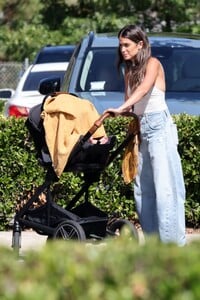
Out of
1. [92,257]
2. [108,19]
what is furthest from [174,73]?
[108,19]

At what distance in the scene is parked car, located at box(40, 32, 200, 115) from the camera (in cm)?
945

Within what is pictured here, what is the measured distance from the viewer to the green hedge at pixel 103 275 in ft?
10.2

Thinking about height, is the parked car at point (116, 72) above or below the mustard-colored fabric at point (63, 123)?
below

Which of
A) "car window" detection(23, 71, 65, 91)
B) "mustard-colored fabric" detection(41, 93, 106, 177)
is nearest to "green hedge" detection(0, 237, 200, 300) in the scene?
"mustard-colored fabric" detection(41, 93, 106, 177)

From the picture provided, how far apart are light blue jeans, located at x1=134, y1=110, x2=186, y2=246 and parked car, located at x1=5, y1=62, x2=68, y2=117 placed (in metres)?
6.01

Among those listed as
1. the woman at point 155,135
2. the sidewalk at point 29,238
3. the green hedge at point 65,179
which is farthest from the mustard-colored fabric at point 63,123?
the green hedge at point 65,179

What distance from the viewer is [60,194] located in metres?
8.91

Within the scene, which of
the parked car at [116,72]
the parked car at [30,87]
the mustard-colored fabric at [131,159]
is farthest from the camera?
the parked car at [30,87]

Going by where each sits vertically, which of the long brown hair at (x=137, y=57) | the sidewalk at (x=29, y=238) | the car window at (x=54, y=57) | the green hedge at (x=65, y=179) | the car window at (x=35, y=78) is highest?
the long brown hair at (x=137, y=57)

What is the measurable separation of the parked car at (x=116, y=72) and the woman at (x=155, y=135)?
2.16 m

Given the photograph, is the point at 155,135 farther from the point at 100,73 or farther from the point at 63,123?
the point at 100,73

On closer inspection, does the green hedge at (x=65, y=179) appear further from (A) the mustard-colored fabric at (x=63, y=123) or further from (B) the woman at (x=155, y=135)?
(A) the mustard-colored fabric at (x=63, y=123)

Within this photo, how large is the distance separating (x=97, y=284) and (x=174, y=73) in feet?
23.6

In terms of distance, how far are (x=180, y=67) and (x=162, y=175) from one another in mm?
3614
